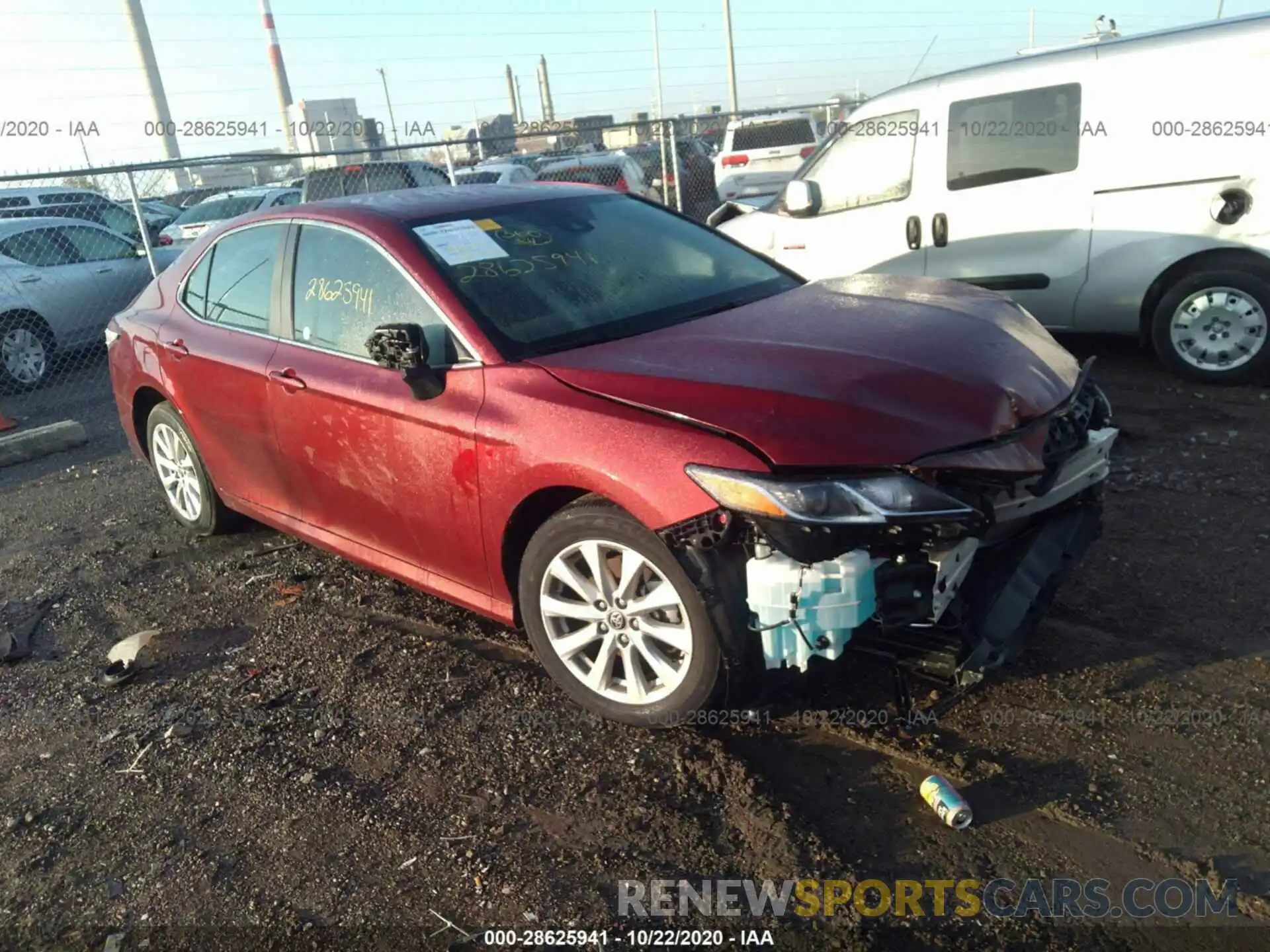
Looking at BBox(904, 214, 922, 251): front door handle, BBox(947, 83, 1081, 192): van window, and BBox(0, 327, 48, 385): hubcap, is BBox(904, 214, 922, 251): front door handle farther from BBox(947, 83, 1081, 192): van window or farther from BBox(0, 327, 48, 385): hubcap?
BBox(0, 327, 48, 385): hubcap

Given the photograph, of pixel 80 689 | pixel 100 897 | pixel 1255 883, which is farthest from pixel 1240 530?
pixel 80 689

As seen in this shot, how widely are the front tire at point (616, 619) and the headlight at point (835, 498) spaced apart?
0.31 metres

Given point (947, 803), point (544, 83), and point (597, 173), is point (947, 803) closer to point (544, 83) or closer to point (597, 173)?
point (597, 173)

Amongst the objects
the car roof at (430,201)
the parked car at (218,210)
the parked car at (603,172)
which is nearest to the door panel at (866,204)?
the car roof at (430,201)

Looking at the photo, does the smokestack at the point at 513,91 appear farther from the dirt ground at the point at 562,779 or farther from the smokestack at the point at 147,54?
the dirt ground at the point at 562,779

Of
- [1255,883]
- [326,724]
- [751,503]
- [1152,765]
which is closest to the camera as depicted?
[1255,883]

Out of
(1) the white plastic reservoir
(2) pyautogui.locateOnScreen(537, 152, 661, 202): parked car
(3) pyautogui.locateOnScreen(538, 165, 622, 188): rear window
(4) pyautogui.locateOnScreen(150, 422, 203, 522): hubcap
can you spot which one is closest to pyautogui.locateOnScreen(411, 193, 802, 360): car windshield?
(1) the white plastic reservoir

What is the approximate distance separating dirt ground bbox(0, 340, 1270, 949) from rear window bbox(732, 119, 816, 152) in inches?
495

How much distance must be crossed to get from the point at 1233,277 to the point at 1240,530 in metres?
2.43

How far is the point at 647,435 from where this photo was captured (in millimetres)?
2768

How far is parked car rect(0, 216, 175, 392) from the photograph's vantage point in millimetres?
9430

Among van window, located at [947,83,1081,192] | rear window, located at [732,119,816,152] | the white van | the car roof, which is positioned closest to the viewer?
the car roof

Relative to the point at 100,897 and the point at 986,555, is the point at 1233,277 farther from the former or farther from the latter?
the point at 100,897

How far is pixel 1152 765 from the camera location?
2717mm
